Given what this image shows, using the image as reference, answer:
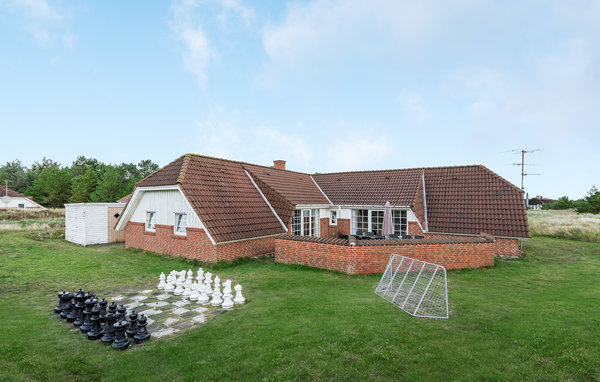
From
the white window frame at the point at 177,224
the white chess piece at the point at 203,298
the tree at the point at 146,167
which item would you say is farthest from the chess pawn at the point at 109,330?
the tree at the point at 146,167

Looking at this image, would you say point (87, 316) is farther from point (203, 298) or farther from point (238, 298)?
point (238, 298)

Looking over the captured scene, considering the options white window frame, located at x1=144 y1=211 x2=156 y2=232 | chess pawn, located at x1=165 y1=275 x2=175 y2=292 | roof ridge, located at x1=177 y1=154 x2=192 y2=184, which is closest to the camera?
chess pawn, located at x1=165 y1=275 x2=175 y2=292

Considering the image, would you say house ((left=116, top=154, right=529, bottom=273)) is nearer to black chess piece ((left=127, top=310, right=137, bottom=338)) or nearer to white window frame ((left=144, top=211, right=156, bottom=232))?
white window frame ((left=144, top=211, right=156, bottom=232))

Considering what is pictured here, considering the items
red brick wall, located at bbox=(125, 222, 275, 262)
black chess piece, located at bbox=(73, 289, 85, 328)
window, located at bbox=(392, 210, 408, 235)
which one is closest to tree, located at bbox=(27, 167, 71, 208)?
red brick wall, located at bbox=(125, 222, 275, 262)

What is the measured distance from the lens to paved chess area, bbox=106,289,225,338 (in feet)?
20.1

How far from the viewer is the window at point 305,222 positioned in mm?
17250

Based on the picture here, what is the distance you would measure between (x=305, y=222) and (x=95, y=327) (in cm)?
1342

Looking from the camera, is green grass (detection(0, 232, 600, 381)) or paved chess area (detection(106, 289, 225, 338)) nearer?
green grass (detection(0, 232, 600, 381))

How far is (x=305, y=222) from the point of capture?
18.2 metres

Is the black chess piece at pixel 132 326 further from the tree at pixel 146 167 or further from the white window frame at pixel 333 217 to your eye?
the tree at pixel 146 167

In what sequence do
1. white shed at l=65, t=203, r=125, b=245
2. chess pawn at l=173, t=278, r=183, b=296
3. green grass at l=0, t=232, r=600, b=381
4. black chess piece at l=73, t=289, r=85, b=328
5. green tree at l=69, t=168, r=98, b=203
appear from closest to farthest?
green grass at l=0, t=232, r=600, b=381 → black chess piece at l=73, t=289, r=85, b=328 → chess pawn at l=173, t=278, r=183, b=296 → white shed at l=65, t=203, r=125, b=245 → green tree at l=69, t=168, r=98, b=203

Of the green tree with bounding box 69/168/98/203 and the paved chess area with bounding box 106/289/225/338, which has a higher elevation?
the green tree with bounding box 69/168/98/203

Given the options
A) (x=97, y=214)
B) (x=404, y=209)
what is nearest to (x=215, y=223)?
(x=97, y=214)

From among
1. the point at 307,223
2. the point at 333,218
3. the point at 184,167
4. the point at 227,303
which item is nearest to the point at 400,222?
the point at 333,218
